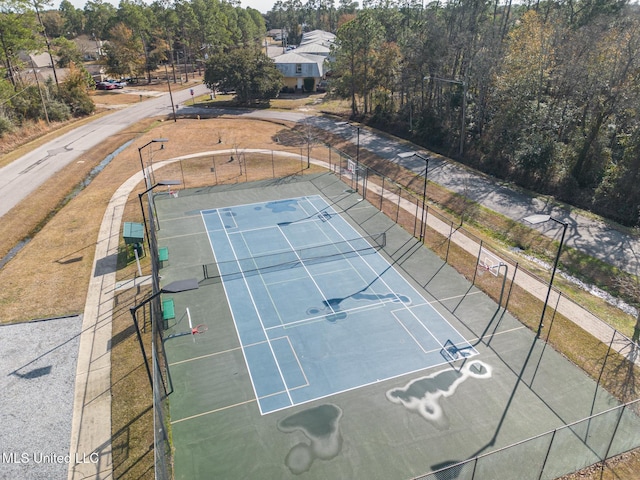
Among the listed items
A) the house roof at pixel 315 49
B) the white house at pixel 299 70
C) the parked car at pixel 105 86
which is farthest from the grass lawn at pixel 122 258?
the house roof at pixel 315 49

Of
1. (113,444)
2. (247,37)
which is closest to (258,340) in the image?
(113,444)

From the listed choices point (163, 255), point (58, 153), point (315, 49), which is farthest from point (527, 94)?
point (315, 49)

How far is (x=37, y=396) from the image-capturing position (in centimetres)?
1753

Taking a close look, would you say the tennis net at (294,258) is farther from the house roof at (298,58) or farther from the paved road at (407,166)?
the house roof at (298,58)

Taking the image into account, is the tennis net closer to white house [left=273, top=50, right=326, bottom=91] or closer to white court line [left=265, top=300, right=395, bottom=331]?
white court line [left=265, top=300, right=395, bottom=331]

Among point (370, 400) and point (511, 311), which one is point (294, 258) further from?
point (511, 311)

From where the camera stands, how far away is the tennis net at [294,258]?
26234 mm

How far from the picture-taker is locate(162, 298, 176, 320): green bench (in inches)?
836

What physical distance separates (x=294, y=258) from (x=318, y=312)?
5.90m

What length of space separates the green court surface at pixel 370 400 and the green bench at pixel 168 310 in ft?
1.86

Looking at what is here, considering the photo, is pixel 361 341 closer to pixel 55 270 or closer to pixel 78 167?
pixel 55 270

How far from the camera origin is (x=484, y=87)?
46.0 meters

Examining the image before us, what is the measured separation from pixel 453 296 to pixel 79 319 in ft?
64.7

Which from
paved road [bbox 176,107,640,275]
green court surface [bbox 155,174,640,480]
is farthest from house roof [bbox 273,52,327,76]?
green court surface [bbox 155,174,640,480]
